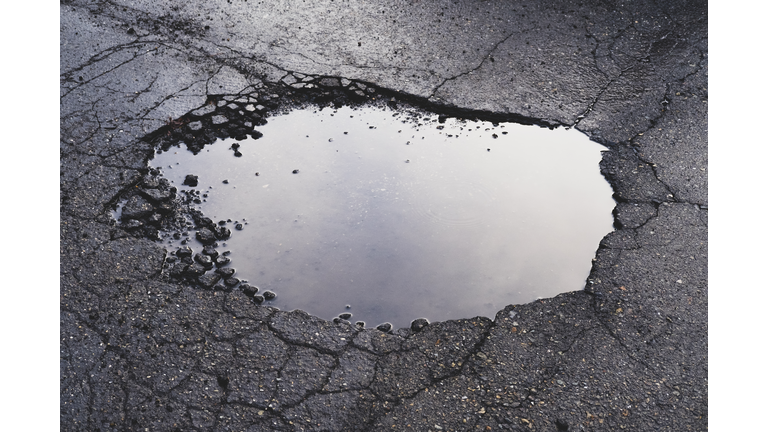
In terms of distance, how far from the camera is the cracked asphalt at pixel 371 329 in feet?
Result: 7.80

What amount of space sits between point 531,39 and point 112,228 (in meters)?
3.73

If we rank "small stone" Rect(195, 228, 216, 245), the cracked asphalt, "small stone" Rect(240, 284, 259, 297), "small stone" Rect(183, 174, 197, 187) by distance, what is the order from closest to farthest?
the cracked asphalt → "small stone" Rect(240, 284, 259, 297) → "small stone" Rect(195, 228, 216, 245) → "small stone" Rect(183, 174, 197, 187)

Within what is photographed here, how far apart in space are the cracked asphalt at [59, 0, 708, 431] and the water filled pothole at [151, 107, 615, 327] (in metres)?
0.16

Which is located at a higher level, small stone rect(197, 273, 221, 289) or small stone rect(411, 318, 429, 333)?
small stone rect(197, 273, 221, 289)

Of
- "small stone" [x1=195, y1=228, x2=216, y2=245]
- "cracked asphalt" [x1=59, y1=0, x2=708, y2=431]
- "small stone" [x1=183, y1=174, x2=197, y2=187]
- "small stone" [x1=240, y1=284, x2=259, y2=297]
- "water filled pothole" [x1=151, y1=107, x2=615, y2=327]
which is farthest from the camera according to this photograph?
"small stone" [x1=183, y1=174, x2=197, y2=187]

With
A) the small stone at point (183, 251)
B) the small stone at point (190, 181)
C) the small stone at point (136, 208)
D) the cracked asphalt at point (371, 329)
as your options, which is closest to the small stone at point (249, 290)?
the cracked asphalt at point (371, 329)

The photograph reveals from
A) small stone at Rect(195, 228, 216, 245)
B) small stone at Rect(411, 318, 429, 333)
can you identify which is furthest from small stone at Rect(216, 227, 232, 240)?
small stone at Rect(411, 318, 429, 333)

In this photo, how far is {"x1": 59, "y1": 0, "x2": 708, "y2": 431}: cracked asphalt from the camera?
2377 millimetres

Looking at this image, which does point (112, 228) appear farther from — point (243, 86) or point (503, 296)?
Result: point (503, 296)

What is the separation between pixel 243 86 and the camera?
4168 mm

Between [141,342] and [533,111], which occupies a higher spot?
[533,111]

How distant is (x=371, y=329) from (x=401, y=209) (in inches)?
38.4

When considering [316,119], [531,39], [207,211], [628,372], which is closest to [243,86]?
[316,119]

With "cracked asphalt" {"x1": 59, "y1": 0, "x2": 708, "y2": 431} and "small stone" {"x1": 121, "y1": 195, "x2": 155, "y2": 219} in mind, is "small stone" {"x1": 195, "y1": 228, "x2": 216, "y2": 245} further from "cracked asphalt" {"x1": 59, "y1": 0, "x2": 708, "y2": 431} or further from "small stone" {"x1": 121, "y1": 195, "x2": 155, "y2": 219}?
"small stone" {"x1": 121, "y1": 195, "x2": 155, "y2": 219}
